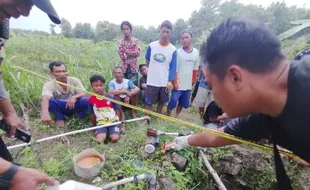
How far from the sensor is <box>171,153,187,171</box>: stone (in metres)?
2.91

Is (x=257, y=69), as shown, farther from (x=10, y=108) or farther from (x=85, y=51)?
(x=85, y=51)

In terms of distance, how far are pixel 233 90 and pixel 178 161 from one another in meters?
2.08

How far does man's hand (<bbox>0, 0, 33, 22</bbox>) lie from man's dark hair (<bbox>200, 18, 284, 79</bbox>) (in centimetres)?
106

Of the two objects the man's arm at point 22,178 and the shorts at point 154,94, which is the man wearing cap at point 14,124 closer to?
the man's arm at point 22,178

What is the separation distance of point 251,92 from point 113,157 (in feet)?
7.51

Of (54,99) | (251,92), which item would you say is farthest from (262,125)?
(54,99)

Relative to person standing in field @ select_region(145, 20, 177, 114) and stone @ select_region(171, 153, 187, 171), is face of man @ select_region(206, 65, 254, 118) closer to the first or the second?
stone @ select_region(171, 153, 187, 171)

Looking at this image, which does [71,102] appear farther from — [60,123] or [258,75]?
[258,75]

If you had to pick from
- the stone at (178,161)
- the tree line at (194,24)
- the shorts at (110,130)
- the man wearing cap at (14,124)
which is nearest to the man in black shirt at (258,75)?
the man wearing cap at (14,124)

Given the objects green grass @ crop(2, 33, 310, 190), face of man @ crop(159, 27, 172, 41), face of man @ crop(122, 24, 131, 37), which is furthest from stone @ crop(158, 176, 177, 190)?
face of man @ crop(122, 24, 131, 37)

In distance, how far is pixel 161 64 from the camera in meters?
4.20

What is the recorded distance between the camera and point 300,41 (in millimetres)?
5480

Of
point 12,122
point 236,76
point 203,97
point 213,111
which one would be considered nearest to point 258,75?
point 236,76

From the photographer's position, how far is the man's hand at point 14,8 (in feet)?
4.15
